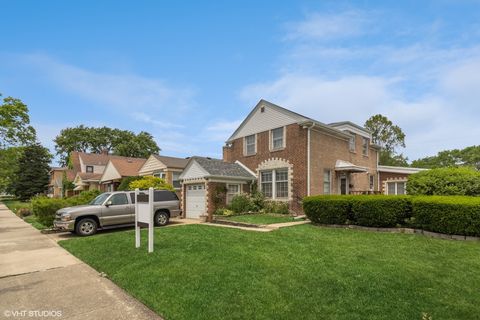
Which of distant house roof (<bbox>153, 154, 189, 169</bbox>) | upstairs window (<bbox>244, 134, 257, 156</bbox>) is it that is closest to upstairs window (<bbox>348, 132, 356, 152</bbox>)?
upstairs window (<bbox>244, 134, 257, 156</bbox>)

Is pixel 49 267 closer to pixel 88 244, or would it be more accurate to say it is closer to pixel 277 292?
pixel 88 244

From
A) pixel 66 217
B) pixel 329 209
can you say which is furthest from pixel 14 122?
pixel 329 209

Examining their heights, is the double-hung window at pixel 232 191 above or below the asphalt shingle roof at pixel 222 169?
below

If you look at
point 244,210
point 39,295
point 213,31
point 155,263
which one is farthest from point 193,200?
point 39,295

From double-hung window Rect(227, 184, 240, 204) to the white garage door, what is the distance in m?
1.56

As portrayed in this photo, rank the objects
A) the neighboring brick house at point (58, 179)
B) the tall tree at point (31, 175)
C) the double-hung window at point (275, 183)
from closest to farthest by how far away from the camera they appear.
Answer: the double-hung window at point (275, 183) → the neighboring brick house at point (58, 179) → the tall tree at point (31, 175)

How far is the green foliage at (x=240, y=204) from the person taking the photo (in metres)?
18.3

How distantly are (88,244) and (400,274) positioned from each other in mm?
9823

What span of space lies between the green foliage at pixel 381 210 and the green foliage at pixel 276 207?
6112 millimetres

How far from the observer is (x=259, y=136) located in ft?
68.1

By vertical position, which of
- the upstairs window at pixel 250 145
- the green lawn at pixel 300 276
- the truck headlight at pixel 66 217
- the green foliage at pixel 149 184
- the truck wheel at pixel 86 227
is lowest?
the truck wheel at pixel 86 227

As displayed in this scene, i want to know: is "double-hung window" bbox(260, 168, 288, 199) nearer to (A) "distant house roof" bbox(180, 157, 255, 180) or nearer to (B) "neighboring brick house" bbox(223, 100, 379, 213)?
(B) "neighboring brick house" bbox(223, 100, 379, 213)

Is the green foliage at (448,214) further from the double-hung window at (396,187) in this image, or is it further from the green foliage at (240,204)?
the double-hung window at (396,187)

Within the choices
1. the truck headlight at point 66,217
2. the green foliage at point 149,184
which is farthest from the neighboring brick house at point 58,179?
the truck headlight at point 66,217
